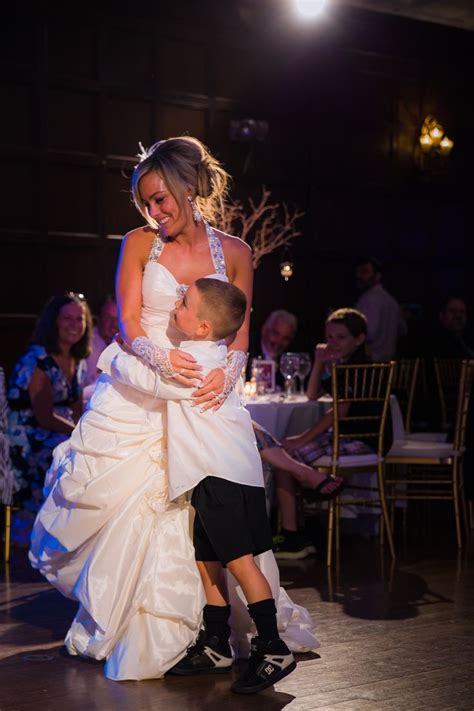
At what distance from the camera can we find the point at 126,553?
3621 mm

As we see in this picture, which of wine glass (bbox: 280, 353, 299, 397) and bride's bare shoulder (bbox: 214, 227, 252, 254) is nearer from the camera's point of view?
bride's bare shoulder (bbox: 214, 227, 252, 254)

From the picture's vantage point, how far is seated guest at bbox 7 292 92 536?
19.2 feet

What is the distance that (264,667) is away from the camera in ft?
11.2

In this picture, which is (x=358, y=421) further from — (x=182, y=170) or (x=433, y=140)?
(x=433, y=140)

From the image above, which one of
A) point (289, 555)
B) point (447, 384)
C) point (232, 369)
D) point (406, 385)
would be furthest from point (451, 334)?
point (232, 369)

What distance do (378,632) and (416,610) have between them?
17.5 inches

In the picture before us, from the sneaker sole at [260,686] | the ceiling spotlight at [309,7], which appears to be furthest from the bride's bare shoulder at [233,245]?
the ceiling spotlight at [309,7]

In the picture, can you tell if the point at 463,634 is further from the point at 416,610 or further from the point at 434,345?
the point at 434,345

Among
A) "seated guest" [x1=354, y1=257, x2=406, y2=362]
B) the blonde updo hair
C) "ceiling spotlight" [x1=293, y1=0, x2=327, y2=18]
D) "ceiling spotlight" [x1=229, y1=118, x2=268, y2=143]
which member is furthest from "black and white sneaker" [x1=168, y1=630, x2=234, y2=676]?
"ceiling spotlight" [x1=293, y1=0, x2=327, y2=18]

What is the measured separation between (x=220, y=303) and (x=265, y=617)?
3.29ft

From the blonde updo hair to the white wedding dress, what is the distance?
19 centimetres

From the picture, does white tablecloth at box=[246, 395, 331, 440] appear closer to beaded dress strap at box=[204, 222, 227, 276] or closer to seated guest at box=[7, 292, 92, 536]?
seated guest at box=[7, 292, 92, 536]

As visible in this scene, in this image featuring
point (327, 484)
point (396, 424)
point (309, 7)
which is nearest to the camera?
point (327, 484)

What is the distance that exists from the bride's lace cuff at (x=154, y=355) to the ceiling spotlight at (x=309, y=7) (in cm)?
665
